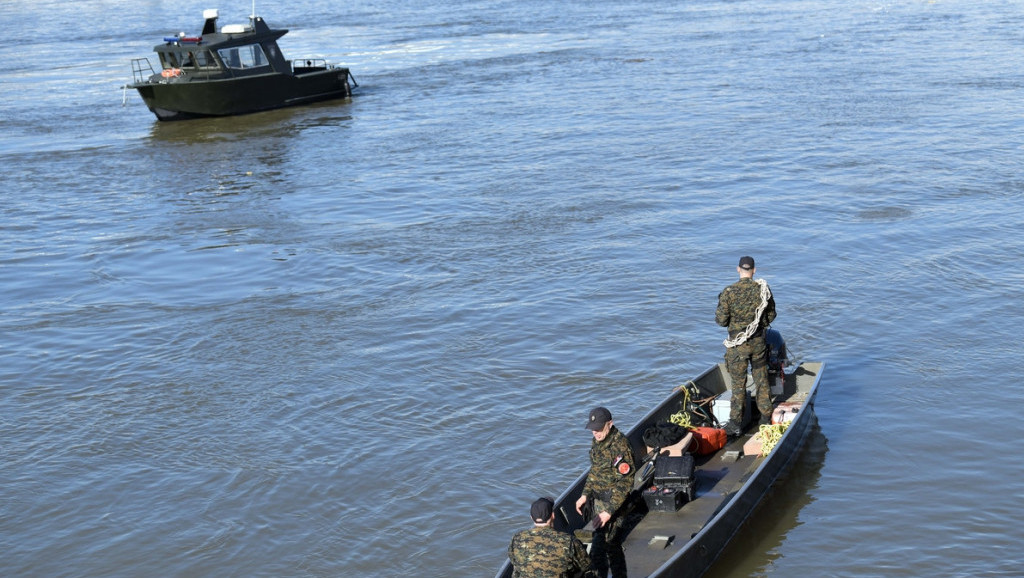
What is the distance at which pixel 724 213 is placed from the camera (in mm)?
21797

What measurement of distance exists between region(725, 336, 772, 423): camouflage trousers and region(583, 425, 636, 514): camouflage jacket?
2953 mm

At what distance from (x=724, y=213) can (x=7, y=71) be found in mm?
41545

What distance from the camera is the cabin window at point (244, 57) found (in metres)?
34.7

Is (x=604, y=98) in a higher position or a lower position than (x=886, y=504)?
higher

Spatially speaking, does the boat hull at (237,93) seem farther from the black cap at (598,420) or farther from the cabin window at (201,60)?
the black cap at (598,420)

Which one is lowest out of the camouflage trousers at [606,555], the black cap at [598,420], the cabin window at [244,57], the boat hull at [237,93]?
the camouflage trousers at [606,555]

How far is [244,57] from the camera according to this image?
3531cm

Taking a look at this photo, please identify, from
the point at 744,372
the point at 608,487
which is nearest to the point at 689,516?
the point at 608,487

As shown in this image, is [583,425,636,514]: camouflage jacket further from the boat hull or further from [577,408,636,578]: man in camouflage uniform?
the boat hull

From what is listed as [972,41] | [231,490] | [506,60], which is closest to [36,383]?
[231,490]

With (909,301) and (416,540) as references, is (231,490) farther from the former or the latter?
(909,301)

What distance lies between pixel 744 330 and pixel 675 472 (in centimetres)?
202

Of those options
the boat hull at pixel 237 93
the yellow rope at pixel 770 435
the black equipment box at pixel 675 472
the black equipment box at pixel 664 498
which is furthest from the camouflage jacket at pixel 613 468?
the boat hull at pixel 237 93

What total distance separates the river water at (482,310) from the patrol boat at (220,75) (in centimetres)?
78
